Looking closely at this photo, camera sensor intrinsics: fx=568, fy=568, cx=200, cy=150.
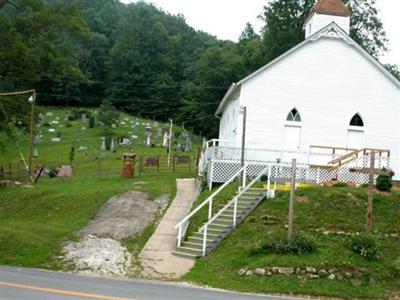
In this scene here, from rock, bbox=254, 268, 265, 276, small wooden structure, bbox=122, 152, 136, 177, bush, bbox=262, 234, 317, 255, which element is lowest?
rock, bbox=254, 268, 265, 276

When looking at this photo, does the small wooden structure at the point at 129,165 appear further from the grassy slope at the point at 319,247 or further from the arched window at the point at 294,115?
the grassy slope at the point at 319,247

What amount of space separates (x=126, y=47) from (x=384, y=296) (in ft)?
292

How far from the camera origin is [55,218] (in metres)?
22.2

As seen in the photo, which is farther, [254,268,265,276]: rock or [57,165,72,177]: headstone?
[57,165,72,177]: headstone

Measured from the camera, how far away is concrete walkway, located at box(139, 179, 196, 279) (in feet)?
52.0

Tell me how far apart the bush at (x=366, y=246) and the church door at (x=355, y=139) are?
41.8 ft

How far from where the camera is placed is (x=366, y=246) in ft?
53.8

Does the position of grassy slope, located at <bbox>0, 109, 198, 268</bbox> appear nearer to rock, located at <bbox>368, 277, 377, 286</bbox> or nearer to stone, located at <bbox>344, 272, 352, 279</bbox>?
stone, located at <bbox>344, 272, 352, 279</bbox>

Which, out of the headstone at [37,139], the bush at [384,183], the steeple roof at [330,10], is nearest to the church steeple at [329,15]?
the steeple roof at [330,10]

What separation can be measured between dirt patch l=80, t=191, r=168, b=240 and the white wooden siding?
752 cm

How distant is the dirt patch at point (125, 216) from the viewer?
1988 cm

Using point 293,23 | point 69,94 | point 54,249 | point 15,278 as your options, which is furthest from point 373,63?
point 69,94

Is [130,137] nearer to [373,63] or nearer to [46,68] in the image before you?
[46,68]

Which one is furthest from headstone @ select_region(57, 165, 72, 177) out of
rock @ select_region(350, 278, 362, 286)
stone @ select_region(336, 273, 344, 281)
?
rock @ select_region(350, 278, 362, 286)
